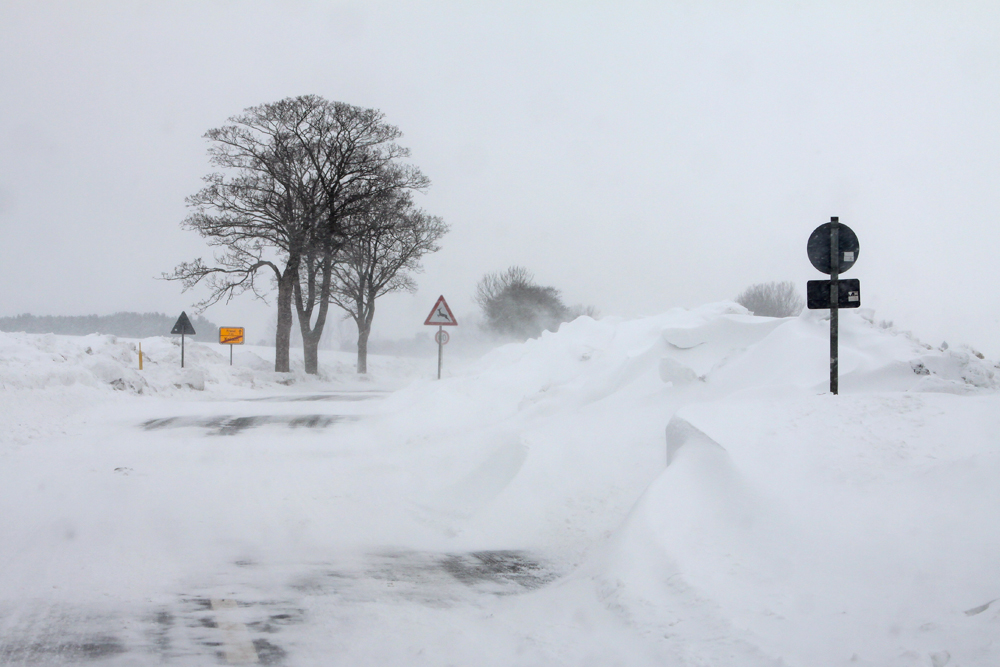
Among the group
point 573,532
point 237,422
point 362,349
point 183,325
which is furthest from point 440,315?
point 362,349

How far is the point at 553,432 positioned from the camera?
8125mm

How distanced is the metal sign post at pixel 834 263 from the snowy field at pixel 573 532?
79 centimetres

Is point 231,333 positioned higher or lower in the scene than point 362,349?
higher

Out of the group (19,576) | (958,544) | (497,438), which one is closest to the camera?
(958,544)

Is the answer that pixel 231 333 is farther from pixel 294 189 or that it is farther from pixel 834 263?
pixel 834 263

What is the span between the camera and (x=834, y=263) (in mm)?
6969

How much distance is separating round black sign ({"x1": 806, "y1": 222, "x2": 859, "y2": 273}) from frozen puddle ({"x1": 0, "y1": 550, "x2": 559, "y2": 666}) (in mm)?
4337

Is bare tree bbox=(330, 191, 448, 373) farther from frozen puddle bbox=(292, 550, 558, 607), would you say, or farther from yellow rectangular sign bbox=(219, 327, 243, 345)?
frozen puddle bbox=(292, 550, 558, 607)

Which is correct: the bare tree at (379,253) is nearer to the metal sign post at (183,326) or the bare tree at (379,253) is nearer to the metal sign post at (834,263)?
the metal sign post at (183,326)

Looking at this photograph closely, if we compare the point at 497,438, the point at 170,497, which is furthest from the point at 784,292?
the point at 170,497

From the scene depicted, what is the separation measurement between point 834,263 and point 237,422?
30.8 ft

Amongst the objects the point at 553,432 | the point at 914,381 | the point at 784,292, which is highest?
the point at 784,292

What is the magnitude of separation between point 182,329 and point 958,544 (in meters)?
20.3

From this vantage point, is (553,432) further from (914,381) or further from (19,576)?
(19,576)
